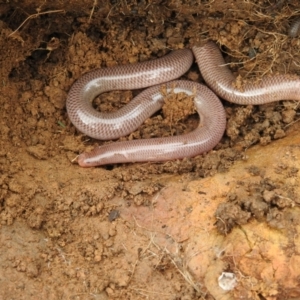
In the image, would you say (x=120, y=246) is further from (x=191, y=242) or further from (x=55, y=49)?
(x=55, y=49)

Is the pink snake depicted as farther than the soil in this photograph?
Yes

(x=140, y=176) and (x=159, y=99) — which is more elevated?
(x=159, y=99)

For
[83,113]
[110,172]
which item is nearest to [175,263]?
[110,172]

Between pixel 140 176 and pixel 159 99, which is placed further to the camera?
pixel 159 99

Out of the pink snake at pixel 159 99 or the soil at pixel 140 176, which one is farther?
the pink snake at pixel 159 99
